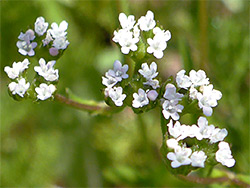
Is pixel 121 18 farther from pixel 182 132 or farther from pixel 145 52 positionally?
pixel 182 132

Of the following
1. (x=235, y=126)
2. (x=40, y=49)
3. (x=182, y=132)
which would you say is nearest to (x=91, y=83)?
(x=235, y=126)

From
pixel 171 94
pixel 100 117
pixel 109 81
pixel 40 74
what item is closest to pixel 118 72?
pixel 109 81

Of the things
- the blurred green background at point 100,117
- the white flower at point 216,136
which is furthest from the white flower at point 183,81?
the blurred green background at point 100,117

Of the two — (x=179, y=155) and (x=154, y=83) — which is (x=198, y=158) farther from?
(x=154, y=83)

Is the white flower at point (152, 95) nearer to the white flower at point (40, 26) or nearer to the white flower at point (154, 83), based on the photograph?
the white flower at point (154, 83)

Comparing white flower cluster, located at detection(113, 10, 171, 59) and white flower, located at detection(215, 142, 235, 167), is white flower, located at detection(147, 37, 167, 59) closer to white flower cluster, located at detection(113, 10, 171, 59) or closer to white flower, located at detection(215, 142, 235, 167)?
white flower cluster, located at detection(113, 10, 171, 59)

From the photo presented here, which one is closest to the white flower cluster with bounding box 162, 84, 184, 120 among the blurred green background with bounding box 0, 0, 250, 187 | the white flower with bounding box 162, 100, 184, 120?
the white flower with bounding box 162, 100, 184, 120
